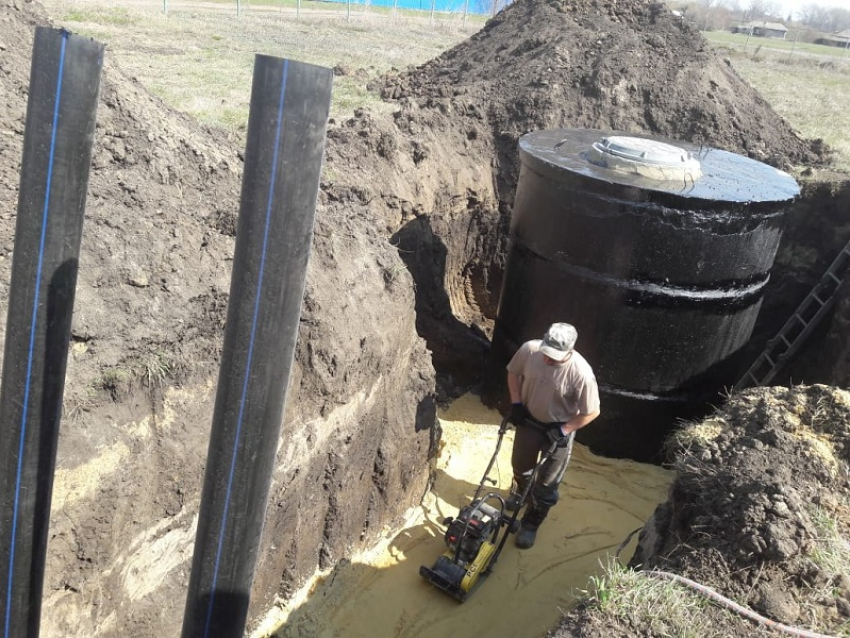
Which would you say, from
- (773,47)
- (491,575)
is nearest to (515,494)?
(491,575)

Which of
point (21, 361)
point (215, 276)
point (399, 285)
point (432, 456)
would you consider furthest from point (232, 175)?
point (21, 361)

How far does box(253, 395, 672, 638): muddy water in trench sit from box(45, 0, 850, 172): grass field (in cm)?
445

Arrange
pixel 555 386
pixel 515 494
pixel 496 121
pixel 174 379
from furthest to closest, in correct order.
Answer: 1. pixel 496 121
2. pixel 515 494
3. pixel 555 386
4. pixel 174 379

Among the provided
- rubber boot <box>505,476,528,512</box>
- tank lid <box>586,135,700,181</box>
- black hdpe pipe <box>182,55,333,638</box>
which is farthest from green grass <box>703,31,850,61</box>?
black hdpe pipe <box>182,55,333,638</box>

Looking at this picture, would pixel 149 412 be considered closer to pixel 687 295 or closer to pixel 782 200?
pixel 687 295

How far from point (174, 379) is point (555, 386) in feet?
9.63

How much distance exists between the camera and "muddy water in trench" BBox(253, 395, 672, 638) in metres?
5.06

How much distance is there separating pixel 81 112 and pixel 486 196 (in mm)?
7994

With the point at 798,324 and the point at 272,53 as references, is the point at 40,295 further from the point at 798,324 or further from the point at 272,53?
the point at 272,53

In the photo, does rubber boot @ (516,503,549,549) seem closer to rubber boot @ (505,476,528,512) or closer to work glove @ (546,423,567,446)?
rubber boot @ (505,476,528,512)

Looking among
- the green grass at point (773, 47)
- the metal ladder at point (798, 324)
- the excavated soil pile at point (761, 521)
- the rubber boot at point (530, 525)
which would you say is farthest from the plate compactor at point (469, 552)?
the green grass at point (773, 47)

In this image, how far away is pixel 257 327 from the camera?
5.91 ft

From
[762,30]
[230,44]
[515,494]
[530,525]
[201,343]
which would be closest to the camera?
[201,343]

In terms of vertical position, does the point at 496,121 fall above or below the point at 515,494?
above
